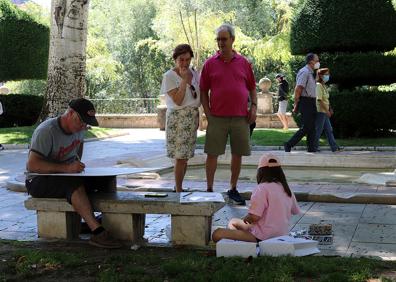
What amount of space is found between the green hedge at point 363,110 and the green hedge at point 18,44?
38.5 feet

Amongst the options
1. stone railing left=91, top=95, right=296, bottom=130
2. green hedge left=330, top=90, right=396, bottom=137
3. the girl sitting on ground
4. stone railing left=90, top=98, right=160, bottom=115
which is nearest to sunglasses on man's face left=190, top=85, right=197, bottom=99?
the girl sitting on ground

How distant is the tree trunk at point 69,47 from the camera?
1280 centimetres

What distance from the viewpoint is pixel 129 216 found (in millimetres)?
5273

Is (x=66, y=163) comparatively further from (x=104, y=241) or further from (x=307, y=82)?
(x=307, y=82)

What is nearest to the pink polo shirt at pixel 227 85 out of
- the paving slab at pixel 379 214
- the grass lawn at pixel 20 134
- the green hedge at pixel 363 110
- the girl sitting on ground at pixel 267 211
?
the paving slab at pixel 379 214

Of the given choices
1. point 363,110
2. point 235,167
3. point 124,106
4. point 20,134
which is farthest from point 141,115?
point 235,167

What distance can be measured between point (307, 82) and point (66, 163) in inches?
248

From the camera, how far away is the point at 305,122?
35.8 feet

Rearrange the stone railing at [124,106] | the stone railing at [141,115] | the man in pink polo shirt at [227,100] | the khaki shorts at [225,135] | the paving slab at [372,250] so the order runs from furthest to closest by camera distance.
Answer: the stone railing at [124,106], the stone railing at [141,115], the khaki shorts at [225,135], the man in pink polo shirt at [227,100], the paving slab at [372,250]

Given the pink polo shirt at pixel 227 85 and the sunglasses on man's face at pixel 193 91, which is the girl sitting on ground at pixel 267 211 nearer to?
the pink polo shirt at pixel 227 85

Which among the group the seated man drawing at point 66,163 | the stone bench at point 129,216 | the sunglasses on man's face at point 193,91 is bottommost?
the stone bench at point 129,216

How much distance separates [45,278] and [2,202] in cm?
359

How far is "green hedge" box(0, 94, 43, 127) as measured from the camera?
69.7 ft

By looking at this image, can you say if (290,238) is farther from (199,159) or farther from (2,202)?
(199,159)
